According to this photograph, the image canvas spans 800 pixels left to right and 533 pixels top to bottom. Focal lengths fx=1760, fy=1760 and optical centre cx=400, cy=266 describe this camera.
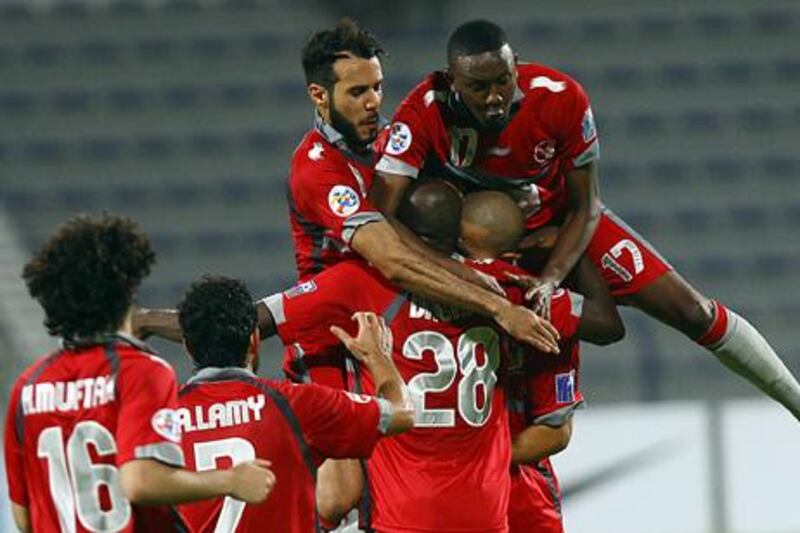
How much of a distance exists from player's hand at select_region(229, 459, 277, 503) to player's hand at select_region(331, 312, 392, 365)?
0.67 metres

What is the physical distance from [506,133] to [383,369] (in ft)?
2.62

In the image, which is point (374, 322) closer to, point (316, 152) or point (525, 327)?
point (525, 327)

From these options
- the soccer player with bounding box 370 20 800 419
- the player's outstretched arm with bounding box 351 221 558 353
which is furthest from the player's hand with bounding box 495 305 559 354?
the soccer player with bounding box 370 20 800 419

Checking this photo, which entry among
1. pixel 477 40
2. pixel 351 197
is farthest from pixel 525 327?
pixel 477 40

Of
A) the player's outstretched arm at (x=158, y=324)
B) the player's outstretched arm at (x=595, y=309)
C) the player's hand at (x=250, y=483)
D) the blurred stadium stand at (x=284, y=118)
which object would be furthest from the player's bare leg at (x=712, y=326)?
the blurred stadium stand at (x=284, y=118)

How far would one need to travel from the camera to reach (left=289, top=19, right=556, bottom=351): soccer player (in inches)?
172

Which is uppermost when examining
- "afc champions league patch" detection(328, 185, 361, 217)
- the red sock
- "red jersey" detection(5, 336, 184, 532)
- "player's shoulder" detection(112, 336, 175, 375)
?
"afc champions league patch" detection(328, 185, 361, 217)

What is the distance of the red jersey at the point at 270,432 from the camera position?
3.82m

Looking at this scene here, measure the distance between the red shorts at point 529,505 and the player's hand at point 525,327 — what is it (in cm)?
68

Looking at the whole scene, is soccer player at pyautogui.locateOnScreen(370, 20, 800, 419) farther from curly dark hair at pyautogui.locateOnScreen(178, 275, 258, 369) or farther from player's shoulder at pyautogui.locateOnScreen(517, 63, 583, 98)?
curly dark hair at pyautogui.locateOnScreen(178, 275, 258, 369)

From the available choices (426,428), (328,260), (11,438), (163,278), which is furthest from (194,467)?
(163,278)

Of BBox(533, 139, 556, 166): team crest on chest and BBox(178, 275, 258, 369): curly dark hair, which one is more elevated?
BBox(533, 139, 556, 166): team crest on chest

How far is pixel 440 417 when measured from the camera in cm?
446

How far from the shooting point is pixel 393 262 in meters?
4.39
